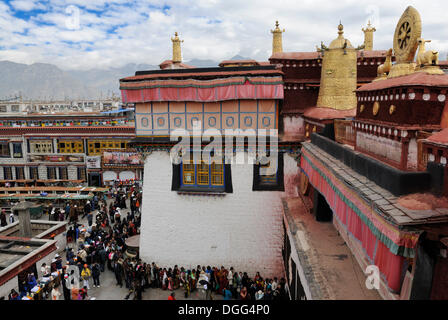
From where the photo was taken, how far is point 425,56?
6297mm

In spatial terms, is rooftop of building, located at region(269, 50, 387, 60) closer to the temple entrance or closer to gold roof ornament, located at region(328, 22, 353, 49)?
gold roof ornament, located at region(328, 22, 353, 49)

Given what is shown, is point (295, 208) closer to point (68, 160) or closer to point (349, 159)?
point (349, 159)

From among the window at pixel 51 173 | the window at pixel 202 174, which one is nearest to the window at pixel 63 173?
the window at pixel 51 173

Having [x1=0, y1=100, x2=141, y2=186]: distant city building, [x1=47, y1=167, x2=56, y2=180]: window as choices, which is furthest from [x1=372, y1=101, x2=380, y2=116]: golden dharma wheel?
[x1=47, y1=167, x2=56, y2=180]: window

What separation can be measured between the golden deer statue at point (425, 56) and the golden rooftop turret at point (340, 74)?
7280 millimetres

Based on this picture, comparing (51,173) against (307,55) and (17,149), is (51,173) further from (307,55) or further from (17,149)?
(307,55)

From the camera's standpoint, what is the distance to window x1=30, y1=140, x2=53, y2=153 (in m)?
31.8

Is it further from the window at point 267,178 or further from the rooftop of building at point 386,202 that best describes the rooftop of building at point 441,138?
the window at point 267,178

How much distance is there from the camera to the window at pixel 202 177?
15.1 meters

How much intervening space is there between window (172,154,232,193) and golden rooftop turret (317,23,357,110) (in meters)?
5.55

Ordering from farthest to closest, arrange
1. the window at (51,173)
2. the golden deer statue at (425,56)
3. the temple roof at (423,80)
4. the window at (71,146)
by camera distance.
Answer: the window at (51,173)
the window at (71,146)
the golden deer statue at (425,56)
the temple roof at (423,80)

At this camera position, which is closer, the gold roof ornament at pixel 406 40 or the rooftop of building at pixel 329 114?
the gold roof ornament at pixel 406 40

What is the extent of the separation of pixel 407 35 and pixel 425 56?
1.04m

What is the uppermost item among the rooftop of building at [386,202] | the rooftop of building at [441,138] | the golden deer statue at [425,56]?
the golden deer statue at [425,56]
